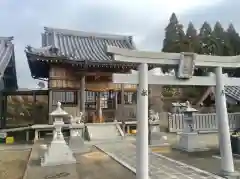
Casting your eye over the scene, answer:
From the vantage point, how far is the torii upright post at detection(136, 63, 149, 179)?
225 inches

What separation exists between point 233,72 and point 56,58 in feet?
86.2

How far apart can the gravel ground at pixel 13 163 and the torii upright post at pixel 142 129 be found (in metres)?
3.43

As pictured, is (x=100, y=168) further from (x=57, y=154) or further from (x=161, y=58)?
(x=161, y=58)

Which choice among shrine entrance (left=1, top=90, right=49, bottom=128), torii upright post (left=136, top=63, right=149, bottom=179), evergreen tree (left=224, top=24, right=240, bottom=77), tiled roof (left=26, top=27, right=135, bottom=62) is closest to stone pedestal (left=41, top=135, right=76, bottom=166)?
torii upright post (left=136, top=63, right=149, bottom=179)

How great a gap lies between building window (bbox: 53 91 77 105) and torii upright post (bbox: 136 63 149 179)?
1102 centimetres

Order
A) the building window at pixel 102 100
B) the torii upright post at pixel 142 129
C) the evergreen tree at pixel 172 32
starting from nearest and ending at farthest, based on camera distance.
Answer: the torii upright post at pixel 142 129
the building window at pixel 102 100
the evergreen tree at pixel 172 32

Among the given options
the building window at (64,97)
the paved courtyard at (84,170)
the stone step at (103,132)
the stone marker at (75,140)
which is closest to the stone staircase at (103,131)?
the stone step at (103,132)

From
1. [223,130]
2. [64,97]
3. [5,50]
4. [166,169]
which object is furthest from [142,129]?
[5,50]

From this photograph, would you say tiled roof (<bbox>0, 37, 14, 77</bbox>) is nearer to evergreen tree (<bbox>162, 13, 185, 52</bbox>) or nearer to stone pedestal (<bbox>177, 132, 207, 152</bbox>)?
stone pedestal (<bbox>177, 132, 207, 152</bbox>)

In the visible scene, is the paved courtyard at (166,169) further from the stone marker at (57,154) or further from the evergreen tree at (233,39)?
the evergreen tree at (233,39)

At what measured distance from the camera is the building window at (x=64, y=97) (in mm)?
16172

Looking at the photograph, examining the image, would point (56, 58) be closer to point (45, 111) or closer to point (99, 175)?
point (45, 111)

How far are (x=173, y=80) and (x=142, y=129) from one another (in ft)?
5.25

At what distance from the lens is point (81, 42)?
68.9 feet
